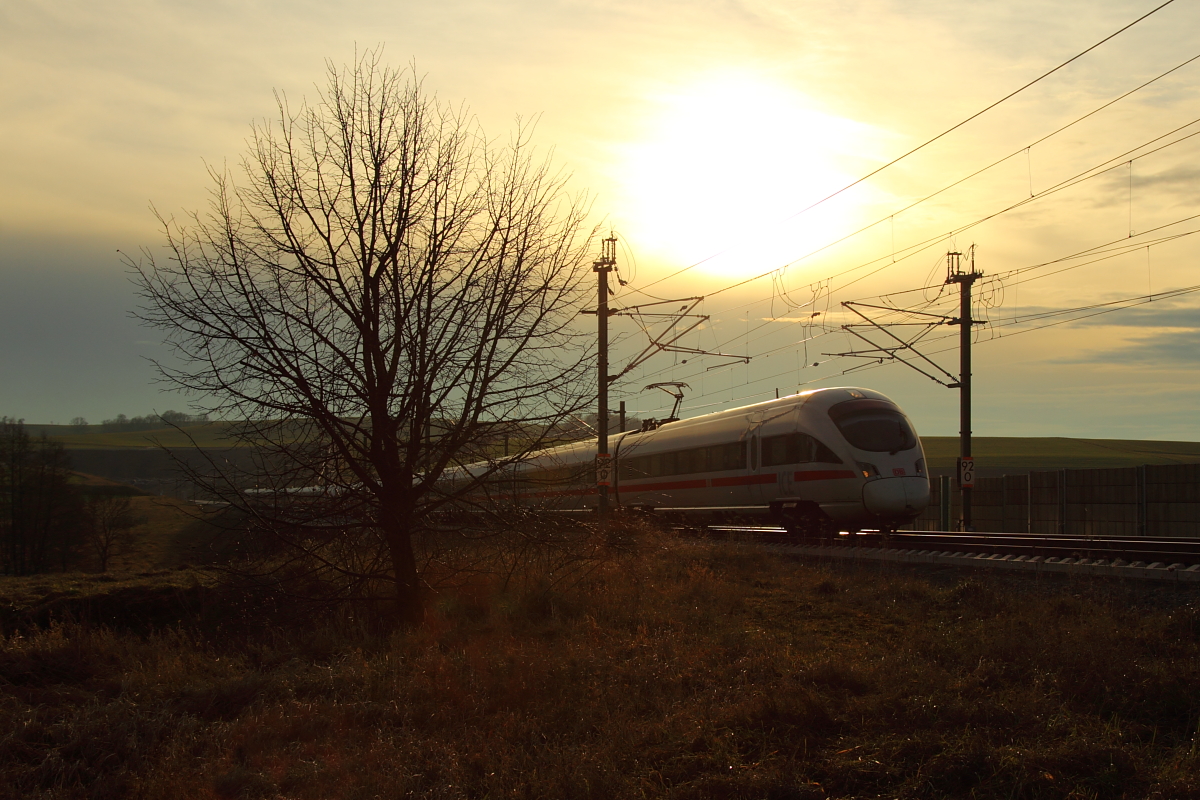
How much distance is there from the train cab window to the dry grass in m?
8.86

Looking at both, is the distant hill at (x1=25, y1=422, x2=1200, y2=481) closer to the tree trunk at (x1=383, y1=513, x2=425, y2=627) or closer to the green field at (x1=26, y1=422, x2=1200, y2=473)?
the green field at (x1=26, y1=422, x2=1200, y2=473)

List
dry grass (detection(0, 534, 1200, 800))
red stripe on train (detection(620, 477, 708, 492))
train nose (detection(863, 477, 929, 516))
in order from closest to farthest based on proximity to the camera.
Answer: dry grass (detection(0, 534, 1200, 800)) → train nose (detection(863, 477, 929, 516)) → red stripe on train (detection(620, 477, 708, 492))

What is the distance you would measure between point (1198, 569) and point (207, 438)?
12.4m

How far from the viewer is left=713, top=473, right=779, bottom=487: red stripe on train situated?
2064 centimetres

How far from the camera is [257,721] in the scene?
6.26 m

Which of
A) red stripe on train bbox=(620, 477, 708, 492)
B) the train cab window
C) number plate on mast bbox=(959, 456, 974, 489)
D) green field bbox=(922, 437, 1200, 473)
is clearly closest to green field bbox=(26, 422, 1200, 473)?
green field bbox=(922, 437, 1200, 473)

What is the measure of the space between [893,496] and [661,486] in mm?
8710

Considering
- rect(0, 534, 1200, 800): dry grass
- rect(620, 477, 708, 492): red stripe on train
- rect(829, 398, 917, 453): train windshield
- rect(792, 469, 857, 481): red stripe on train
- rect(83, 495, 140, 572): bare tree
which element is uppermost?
rect(829, 398, 917, 453): train windshield

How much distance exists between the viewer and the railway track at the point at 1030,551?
1256cm

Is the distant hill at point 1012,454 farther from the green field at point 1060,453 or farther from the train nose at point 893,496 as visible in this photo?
the train nose at point 893,496

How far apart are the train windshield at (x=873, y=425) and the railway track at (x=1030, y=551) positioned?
202cm

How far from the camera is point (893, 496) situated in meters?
18.5

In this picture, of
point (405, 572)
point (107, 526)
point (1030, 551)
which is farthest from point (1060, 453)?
point (405, 572)

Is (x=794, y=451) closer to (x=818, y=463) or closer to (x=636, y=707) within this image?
(x=818, y=463)
